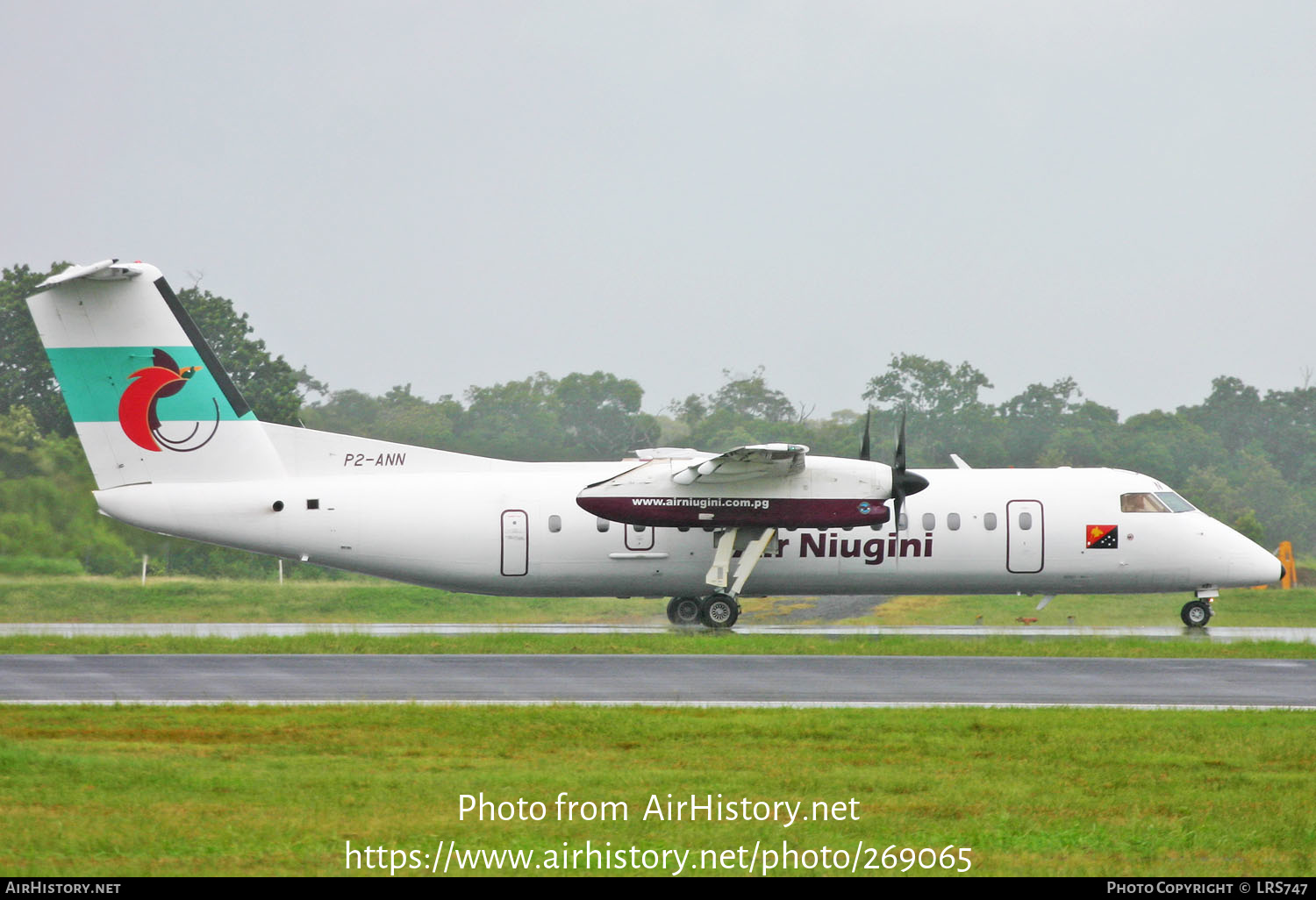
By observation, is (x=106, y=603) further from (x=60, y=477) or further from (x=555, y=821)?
(x=555, y=821)

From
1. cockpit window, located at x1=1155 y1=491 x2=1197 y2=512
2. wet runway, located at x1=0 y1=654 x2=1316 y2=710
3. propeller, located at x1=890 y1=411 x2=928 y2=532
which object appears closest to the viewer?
wet runway, located at x1=0 y1=654 x2=1316 y2=710

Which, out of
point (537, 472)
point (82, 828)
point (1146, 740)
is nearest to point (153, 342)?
point (537, 472)

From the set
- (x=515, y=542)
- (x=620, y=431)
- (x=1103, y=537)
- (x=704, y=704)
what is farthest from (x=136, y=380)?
(x=620, y=431)

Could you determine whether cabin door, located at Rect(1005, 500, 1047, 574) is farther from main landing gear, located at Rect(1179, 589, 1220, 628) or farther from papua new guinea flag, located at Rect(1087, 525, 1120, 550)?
main landing gear, located at Rect(1179, 589, 1220, 628)

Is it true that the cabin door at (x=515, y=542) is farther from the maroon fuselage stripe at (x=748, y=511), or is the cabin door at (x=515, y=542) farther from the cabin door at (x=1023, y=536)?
the cabin door at (x=1023, y=536)

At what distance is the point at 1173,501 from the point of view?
2614 centimetres

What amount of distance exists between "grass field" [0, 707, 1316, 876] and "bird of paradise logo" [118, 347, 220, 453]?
32.5ft

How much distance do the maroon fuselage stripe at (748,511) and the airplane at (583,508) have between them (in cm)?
4

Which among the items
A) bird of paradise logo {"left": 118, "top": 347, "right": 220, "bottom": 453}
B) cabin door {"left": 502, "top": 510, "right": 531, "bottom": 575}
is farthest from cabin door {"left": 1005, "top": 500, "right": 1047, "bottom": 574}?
bird of paradise logo {"left": 118, "top": 347, "right": 220, "bottom": 453}

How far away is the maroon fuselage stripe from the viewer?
23.8m

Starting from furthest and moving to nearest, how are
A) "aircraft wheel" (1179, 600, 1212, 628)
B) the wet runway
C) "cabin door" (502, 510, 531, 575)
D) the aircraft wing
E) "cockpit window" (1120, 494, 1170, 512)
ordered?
1. "aircraft wheel" (1179, 600, 1212, 628)
2. "cockpit window" (1120, 494, 1170, 512)
3. "cabin door" (502, 510, 531, 575)
4. the aircraft wing
5. the wet runway

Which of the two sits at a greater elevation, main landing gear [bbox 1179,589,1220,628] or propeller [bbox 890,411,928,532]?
propeller [bbox 890,411,928,532]

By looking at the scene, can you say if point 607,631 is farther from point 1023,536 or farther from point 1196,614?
point 1196,614

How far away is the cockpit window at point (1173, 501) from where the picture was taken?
26000mm
